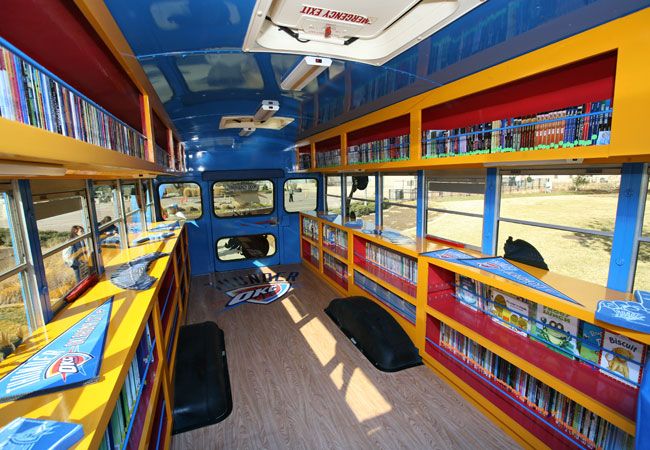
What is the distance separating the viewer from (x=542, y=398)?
2295 mm

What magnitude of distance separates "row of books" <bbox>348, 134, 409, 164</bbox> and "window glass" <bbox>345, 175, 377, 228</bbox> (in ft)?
2.20

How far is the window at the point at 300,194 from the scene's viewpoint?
22.9 feet

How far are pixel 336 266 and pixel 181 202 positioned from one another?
3470 millimetres

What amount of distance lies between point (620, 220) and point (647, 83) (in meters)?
0.97

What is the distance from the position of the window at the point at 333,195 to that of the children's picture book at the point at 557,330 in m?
4.14

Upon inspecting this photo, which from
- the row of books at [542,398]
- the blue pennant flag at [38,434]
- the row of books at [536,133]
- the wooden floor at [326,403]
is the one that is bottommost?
the wooden floor at [326,403]

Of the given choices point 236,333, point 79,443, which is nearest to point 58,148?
point 79,443

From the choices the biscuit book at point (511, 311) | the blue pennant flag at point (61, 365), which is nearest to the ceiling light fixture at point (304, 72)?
the blue pennant flag at point (61, 365)

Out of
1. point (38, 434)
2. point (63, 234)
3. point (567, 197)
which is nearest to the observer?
point (38, 434)

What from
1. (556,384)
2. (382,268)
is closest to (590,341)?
(556,384)

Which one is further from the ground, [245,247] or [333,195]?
[333,195]

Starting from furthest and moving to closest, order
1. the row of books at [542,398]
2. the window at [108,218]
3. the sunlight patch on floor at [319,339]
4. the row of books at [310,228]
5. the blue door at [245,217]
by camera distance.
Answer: the blue door at [245,217]
the row of books at [310,228]
the sunlight patch on floor at [319,339]
the window at [108,218]
the row of books at [542,398]

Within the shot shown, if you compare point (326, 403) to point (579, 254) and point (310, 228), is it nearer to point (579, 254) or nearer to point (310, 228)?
point (579, 254)

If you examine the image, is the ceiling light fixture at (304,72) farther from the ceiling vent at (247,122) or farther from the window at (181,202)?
the window at (181,202)
